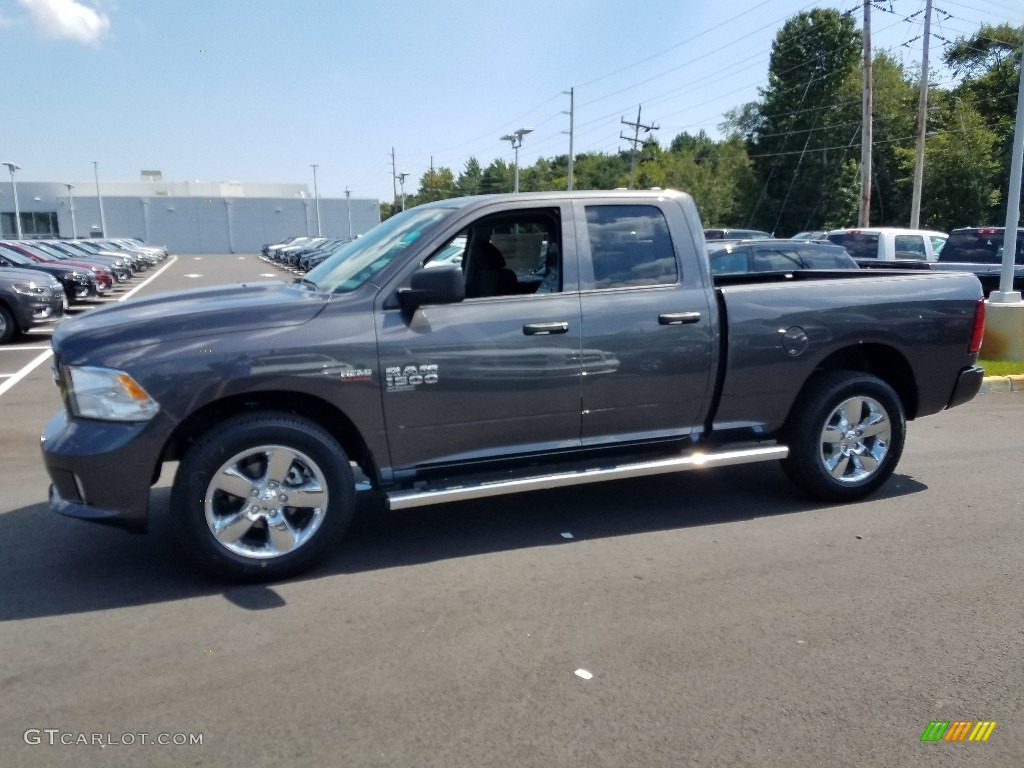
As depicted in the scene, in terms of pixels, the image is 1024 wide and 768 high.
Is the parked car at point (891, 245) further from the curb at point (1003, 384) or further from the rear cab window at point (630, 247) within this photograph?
the rear cab window at point (630, 247)

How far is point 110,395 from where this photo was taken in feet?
13.5

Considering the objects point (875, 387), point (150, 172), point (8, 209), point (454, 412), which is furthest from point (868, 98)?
point (150, 172)

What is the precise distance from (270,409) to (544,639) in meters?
1.85

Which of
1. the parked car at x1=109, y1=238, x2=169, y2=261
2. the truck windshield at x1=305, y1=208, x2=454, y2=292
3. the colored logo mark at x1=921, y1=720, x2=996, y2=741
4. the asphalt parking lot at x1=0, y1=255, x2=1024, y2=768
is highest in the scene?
the parked car at x1=109, y1=238, x2=169, y2=261

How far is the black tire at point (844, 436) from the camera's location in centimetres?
551

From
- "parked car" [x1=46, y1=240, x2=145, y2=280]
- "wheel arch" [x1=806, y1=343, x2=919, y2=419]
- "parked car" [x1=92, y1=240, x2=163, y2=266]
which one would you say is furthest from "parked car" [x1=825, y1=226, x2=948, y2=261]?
"parked car" [x1=92, y1=240, x2=163, y2=266]

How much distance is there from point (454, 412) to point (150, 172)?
107 m

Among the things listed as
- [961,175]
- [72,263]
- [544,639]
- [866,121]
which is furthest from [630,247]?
[961,175]

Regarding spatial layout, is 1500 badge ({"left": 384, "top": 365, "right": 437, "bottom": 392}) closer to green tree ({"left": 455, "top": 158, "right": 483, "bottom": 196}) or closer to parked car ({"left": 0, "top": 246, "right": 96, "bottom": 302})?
parked car ({"left": 0, "top": 246, "right": 96, "bottom": 302})

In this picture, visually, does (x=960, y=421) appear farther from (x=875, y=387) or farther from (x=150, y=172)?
(x=150, y=172)

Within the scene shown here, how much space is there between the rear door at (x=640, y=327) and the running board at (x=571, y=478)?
19cm

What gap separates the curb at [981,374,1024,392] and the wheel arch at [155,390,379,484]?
25.2ft

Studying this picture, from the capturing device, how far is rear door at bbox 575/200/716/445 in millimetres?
4934

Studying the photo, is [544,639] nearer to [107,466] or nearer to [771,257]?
[107,466]
